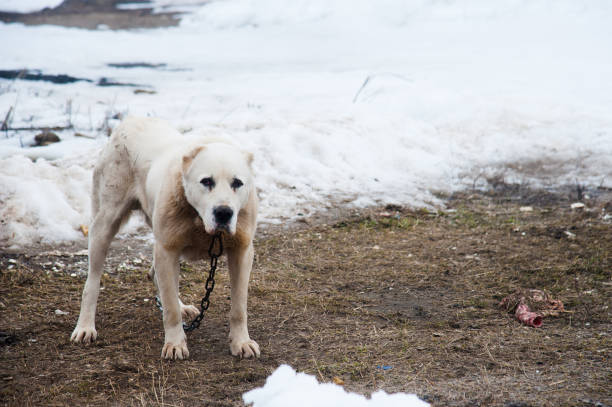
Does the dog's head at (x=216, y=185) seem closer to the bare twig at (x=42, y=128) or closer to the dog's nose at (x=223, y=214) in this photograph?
the dog's nose at (x=223, y=214)

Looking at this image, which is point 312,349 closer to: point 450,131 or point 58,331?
point 58,331

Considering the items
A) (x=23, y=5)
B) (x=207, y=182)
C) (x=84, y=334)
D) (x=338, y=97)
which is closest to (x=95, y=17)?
(x=23, y=5)

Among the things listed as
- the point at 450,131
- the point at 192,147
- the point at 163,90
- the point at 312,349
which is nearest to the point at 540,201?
the point at 450,131

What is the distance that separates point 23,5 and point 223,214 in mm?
15381

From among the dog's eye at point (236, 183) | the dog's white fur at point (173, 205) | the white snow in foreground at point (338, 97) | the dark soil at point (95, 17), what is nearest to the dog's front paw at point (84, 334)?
the dog's white fur at point (173, 205)

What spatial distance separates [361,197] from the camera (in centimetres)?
835

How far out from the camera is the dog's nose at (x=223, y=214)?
11.0 ft

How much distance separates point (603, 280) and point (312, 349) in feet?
9.25

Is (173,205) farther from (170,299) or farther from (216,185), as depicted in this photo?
(170,299)

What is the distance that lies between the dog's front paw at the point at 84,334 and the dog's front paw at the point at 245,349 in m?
1.05

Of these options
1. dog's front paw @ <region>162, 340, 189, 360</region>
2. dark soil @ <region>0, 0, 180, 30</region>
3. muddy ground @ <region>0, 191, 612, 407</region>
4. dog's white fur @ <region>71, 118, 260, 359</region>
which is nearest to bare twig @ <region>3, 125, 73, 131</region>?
muddy ground @ <region>0, 191, 612, 407</region>

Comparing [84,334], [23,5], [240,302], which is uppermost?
[23,5]

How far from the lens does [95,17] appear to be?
1739 cm

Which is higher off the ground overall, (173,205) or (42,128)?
(173,205)
